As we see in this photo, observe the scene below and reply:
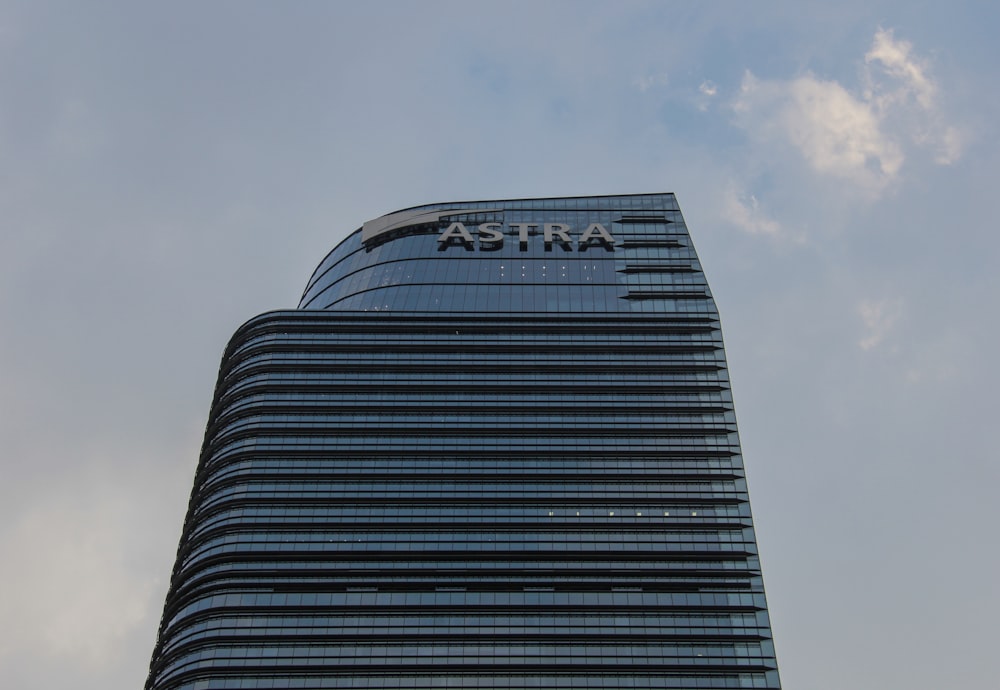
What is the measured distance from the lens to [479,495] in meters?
140

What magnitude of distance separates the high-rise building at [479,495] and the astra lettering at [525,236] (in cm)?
391

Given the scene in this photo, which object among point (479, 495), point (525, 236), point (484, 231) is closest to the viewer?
point (479, 495)

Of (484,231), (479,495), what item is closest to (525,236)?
(484,231)

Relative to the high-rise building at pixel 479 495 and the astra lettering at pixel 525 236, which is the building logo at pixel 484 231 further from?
the high-rise building at pixel 479 495

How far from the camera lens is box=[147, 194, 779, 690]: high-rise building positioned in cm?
12531

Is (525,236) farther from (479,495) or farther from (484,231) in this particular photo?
(479,495)

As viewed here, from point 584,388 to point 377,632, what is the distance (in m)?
51.5

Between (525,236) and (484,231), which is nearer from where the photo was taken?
(525,236)

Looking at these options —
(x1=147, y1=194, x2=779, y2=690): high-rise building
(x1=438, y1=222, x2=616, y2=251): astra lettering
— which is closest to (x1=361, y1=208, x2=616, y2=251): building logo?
(x1=438, y1=222, x2=616, y2=251): astra lettering

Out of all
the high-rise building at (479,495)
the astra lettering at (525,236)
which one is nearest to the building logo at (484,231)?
the astra lettering at (525,236)

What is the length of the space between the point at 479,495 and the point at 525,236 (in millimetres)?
62089

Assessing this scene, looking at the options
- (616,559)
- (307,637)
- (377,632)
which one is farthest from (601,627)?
(307,637)

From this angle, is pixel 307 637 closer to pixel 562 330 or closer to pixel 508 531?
pixel 508 531

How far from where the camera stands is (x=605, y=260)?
177875 millimetres
